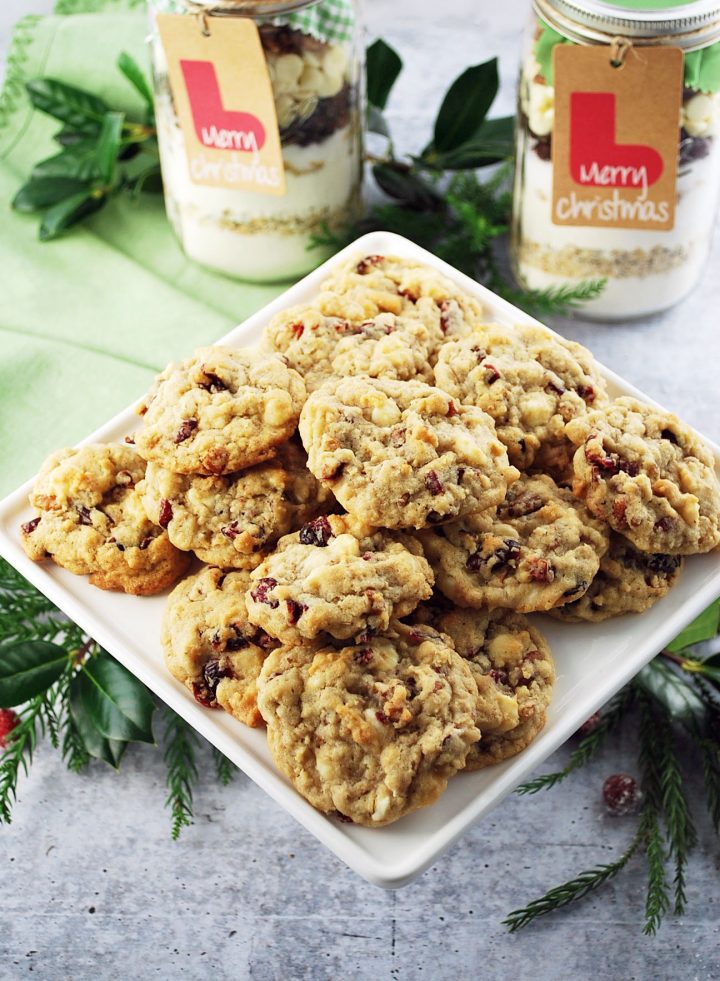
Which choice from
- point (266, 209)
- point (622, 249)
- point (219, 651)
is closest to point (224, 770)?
point (219, 651)

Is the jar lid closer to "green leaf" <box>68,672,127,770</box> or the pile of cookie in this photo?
the pile of cookie

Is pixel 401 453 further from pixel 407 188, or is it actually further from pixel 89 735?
pixel 407 188

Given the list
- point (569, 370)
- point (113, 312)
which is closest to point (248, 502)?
point (569, 370)

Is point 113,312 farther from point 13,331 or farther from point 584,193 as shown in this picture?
point 584,193

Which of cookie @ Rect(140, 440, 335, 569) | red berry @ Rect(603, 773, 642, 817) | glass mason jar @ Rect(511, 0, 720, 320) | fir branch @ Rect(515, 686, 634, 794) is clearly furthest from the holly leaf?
glass mason jar @ Rect(511, 0, 720, 320)

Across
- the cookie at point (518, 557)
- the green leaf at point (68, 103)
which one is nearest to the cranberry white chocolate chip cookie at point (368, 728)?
the cookie at point (518, 557)

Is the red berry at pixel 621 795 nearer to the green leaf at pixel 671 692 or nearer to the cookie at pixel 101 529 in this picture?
the green leaf at pixel 671 692
